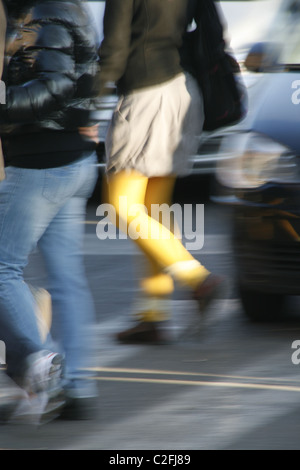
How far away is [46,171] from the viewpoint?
4.17 m

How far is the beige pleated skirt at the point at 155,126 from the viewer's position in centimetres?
535

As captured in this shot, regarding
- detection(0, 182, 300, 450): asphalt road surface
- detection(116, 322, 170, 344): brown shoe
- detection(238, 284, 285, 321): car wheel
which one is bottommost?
detection(0, 182, 300, 450): asphalt road surface

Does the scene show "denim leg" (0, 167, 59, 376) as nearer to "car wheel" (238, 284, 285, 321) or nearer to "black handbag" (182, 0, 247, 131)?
"black handbag" (182, 0, 247, 131)

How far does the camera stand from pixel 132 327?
5.66m

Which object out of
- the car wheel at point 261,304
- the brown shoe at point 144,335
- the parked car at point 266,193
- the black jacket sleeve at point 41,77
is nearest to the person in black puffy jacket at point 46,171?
the black jacket sleeve at point 41,77

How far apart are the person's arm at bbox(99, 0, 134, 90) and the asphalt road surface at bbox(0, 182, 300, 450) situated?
39.8 inches

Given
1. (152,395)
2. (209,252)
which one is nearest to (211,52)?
(152,395)

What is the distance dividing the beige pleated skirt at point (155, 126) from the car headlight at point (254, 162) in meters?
0.27

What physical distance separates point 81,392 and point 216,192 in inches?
68.7

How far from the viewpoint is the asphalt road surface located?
4.07 metres

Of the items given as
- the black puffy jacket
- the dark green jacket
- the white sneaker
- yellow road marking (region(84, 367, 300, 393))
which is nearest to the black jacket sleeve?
the black puffy jacket

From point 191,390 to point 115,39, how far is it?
1626 mm

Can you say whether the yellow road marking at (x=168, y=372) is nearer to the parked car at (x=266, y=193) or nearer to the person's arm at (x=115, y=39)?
the parked car at (x=266, y=193)
